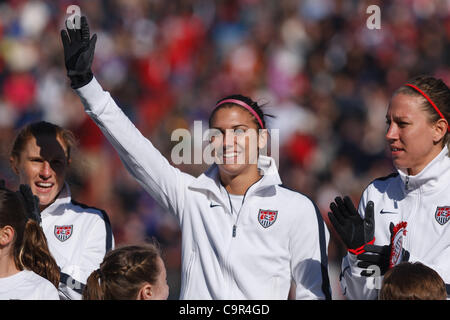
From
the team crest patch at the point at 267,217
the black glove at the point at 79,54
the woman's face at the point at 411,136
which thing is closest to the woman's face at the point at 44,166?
the black glove at the point at 79,54

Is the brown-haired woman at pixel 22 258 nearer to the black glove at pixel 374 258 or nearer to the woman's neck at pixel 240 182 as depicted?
the woman's neck at pixel 240 182

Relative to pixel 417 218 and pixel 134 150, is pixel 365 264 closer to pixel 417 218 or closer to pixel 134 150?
pixel 417 218

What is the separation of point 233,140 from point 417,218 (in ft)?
3.12

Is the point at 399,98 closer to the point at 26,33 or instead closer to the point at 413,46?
the point at 413,46

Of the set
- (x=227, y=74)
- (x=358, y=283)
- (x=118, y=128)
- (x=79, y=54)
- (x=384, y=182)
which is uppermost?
(x=227, y=74)

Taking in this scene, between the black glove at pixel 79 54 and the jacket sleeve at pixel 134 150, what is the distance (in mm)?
44

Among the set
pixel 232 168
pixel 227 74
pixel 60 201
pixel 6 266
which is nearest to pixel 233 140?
pixel 232 168

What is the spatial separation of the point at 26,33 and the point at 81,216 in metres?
6.42

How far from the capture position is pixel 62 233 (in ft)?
12.7

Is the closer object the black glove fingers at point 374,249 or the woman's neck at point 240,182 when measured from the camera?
the black glove fingers at point 374,249

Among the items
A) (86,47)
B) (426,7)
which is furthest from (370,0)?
(86,47)

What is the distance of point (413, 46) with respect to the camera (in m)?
8.63

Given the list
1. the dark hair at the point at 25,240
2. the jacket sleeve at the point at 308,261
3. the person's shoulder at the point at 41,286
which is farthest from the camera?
the jacket sleeve at the point at 308,261

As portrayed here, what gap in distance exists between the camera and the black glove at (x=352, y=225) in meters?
3.36
